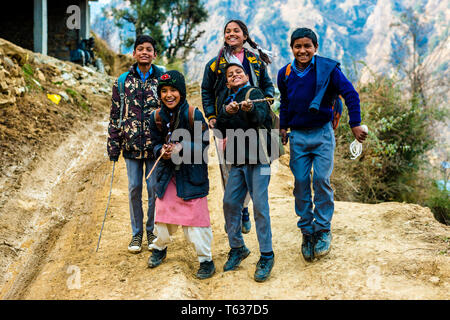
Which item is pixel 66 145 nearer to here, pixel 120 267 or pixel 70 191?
pixel 70 191

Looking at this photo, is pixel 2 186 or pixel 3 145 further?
pixel 3 145

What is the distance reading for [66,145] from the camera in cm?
658

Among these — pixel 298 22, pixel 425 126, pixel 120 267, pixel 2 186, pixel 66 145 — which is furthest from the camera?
pixel 298 22

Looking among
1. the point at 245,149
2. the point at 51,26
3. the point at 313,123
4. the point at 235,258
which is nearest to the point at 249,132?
the point at 245,149

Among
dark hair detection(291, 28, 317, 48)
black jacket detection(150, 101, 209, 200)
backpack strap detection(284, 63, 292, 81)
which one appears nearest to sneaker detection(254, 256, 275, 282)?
black jacket detection(150, 101, 209, 200)

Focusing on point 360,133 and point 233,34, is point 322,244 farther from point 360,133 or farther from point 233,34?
point 233,34

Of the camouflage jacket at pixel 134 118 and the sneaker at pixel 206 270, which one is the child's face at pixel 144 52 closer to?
the camouflage jacket at pixel 134 118

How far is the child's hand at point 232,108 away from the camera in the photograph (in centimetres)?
304

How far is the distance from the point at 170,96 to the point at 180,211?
953 millimetres

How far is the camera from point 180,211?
321cm

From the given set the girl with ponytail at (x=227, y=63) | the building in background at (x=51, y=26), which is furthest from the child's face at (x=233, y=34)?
the building in background at (x=51, y=26)

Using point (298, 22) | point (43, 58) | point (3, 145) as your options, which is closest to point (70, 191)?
point (3, 145)

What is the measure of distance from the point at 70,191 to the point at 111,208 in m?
0.82

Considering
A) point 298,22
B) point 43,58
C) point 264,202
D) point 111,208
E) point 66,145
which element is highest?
point 298,22
